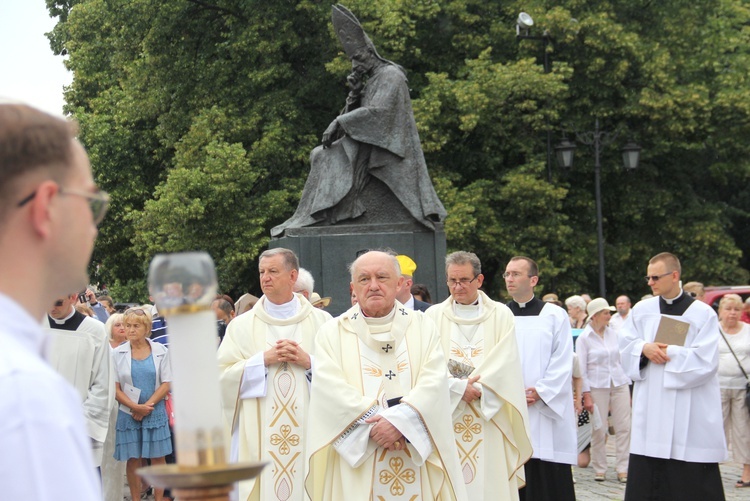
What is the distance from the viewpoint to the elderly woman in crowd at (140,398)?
978cm

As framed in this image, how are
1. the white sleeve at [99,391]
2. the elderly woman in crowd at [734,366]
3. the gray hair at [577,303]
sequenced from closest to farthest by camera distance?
the white sleeve at [99,391] → the elderly woman in crowd at [734,366] → the gray hair at [577,303]

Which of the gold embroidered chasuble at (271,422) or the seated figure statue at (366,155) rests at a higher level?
the seated figure statue at (366,155)

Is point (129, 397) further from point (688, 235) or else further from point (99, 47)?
point (99, 47)

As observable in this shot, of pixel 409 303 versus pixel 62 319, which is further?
pixel 409 303

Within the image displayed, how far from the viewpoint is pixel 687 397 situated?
8.55 m

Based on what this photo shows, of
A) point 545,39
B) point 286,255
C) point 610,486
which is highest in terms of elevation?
point 545,39

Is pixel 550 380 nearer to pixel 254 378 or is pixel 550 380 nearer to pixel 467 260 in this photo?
pixel 467 260

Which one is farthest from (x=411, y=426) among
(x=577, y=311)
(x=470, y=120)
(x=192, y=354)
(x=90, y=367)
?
(x=470, y=120)

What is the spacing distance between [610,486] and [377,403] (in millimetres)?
6174

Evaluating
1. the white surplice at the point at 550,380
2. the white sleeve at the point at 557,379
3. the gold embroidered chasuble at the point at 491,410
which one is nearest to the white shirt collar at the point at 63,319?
the gold embroidered chasuble at the point at 491,410

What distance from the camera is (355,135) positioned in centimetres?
1280

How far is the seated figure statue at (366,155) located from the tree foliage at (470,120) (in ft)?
30.8

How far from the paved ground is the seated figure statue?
134 inches

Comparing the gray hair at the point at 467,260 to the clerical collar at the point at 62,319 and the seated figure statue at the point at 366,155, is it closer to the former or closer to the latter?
the clerical collar at the point at 62,319
